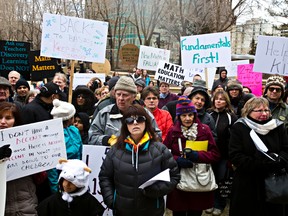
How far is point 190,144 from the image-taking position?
12.3 ft

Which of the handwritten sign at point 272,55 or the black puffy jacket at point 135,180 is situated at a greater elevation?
the handwritten sign at point 272,55

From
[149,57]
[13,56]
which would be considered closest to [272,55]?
[13,56]

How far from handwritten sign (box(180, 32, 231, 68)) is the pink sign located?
229 centimetres

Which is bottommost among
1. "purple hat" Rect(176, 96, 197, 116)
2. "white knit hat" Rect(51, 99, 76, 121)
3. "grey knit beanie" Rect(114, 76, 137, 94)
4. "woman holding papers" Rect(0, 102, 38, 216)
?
"woman holding papers" Rect(0, 102, 38, 216)

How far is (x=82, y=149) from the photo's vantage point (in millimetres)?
3717

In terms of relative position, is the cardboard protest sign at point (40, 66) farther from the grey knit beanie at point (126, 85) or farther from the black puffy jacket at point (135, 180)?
the black puffy jacket at point (135, 180)

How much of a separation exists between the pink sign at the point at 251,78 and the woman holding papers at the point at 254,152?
Result: 589 centimetres

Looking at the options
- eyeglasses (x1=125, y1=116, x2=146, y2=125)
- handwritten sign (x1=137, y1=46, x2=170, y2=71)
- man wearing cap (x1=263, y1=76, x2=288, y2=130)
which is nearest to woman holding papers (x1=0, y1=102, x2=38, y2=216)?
eyeglasses (x1=125, y1=116, x2=146, y2=125)

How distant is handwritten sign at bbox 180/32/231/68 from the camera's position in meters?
7.21

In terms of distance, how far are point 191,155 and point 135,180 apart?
906 mm

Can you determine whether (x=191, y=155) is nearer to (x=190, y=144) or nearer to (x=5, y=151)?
(x=190, y=144)

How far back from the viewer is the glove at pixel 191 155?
366 centimetres

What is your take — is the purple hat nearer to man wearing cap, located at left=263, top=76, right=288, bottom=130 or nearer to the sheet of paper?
the sheet of paper

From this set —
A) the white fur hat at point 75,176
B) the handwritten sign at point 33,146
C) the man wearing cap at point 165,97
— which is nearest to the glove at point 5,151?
the handwritten sign at point 33,146
